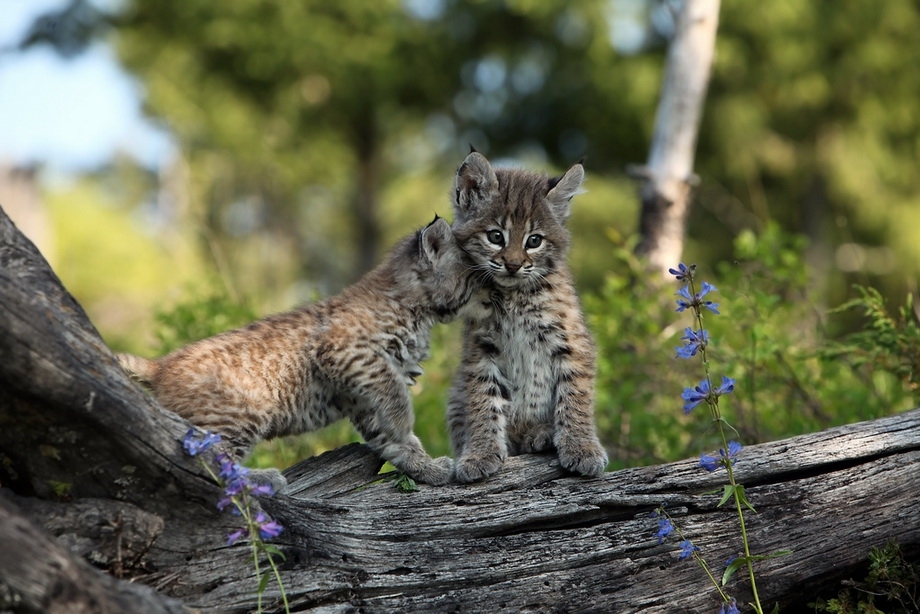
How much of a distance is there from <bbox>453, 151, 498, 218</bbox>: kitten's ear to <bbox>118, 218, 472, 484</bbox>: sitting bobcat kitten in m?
0.28

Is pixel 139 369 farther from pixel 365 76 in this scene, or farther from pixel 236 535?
pixel 365 76

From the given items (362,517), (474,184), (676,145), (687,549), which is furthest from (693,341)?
(676,145)

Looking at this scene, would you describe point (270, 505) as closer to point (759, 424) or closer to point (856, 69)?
point (759, 424)

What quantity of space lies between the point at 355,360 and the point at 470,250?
87cm

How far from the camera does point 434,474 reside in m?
4.61

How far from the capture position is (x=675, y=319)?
781 cm

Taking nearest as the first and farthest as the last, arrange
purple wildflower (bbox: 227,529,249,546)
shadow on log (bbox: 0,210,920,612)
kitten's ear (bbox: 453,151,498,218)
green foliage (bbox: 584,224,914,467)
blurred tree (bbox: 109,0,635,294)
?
A: shadow on log (bbox: 0,210,920,612), purple wildflower (bbox: 227,529,249,546), kitten's ear (bbox: 453,151,498,218), green foliage (bbox: 584,224,914,467), blurred tree (bbox: 109,0,635,294)

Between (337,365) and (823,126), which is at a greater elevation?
(823,126)

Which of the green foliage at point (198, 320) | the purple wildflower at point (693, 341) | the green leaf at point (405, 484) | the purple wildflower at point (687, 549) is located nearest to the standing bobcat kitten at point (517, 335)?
the green leaf at point (405, 484)

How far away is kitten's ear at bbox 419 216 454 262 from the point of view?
5027 mm

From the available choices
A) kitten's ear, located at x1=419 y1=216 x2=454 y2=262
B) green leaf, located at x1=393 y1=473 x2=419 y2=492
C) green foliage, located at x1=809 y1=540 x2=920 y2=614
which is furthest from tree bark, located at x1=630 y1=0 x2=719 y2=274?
green leaf, located at x1=393 y1=473 x2=419 y2=492

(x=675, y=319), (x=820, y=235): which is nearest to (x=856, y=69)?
(x=820, y=235)

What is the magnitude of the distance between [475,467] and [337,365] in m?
0.83

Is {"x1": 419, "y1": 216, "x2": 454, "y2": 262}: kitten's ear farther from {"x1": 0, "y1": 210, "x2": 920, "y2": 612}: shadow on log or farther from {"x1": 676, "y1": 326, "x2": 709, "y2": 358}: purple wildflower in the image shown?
{"x1": 676, "y1": 326, "x2": 709, "y2": 358}: purple wildflower
